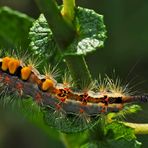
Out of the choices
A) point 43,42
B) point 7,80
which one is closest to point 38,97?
point 7,80

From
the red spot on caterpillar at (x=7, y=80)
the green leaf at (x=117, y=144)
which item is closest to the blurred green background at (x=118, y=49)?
the red spot on caterpillar at (x=7, y=80)

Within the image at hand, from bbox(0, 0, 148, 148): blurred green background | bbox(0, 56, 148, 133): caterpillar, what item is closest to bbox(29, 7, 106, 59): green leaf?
bbox(0, 56, 148, 133): caterpillar

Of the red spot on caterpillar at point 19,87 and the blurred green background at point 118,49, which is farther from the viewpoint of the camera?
the blurred green background at point 118,49

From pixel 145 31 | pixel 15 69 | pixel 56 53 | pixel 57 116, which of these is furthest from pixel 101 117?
pixel 145 31

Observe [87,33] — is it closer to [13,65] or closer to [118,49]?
[13,65]

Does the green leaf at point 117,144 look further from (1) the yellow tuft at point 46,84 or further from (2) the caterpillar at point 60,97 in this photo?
(1) the yellow tuft at point 46,84

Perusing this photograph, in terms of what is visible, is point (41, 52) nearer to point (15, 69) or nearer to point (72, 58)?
point (72, 58)

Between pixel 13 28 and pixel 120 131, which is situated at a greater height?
pixel 13 28
